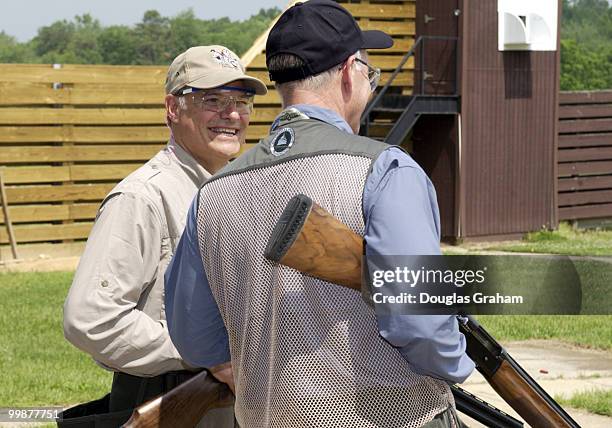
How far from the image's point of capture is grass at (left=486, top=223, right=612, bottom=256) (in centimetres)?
1548

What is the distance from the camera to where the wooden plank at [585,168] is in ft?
62.7

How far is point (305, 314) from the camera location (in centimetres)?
269

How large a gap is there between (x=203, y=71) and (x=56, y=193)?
37.0 ft

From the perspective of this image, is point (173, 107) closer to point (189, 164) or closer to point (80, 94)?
point (189, 164)

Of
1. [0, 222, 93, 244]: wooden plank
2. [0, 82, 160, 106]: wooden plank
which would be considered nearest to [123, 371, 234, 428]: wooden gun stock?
[0, 222, 93, 244]: wooden plank

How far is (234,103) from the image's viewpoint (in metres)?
3.91

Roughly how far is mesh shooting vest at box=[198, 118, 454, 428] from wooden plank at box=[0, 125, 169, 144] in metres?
12.0

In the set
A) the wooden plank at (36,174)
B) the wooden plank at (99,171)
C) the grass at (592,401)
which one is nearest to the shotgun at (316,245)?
the grass at (592,401)

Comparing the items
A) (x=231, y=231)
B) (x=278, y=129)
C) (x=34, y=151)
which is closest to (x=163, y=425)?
(x=231, y=231)

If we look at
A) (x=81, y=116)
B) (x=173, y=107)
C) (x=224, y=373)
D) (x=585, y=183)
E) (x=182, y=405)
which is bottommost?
(x=585, y=183)

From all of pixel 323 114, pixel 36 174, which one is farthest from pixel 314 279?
pixel 36 174

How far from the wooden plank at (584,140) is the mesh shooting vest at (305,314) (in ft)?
55.2

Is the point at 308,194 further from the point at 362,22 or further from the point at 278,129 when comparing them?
the point at 362,22

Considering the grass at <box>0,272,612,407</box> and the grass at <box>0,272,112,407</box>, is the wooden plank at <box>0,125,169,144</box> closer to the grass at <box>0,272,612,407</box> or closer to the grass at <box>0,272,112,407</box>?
the grass at <box>0,272,612,407</box>
